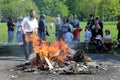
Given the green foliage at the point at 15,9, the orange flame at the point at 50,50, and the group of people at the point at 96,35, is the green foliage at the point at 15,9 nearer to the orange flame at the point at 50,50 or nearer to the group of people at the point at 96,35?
the group of people at the point at 96,35

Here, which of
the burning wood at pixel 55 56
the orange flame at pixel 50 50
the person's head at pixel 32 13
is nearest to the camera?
the burning wood at pixel 55 56

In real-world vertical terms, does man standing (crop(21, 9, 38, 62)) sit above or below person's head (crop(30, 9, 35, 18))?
below

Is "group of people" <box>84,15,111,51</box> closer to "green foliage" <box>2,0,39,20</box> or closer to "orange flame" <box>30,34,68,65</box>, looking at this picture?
"orange flame" <box>30,34,68,65</box>

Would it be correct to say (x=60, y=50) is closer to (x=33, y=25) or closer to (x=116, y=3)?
(x=33, y=25)

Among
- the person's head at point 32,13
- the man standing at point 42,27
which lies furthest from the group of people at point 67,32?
the person's head at point 32,13

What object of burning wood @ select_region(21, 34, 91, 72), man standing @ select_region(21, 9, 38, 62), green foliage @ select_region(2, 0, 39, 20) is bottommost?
green foliage @ select_region(2, 0, 39, 20)

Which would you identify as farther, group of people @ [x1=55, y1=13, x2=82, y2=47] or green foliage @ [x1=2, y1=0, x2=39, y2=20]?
green foliage @ [x1=2, y1=0, x2=39, y2=20]

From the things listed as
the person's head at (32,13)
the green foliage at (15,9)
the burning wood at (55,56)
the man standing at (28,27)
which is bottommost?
the green foliage at (15,9)

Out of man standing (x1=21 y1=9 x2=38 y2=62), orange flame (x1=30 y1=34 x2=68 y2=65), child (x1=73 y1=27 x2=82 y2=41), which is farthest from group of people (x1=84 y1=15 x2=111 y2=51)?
man standing (x1=21 y1=9 x2=38 y2=62)

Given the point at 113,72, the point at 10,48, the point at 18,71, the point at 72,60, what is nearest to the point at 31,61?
the point at 18,71

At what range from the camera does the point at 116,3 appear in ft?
345

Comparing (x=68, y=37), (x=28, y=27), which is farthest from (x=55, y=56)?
(x=68, y=37)

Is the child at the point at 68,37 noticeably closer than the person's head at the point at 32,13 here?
No

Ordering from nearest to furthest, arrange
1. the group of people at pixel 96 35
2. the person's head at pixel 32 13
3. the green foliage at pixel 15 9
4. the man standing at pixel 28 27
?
the person's head at pixel 32 13, the man standing at pixel 28 27, the group of people at pixel 96 35, the green foliage at pixel 15 9
